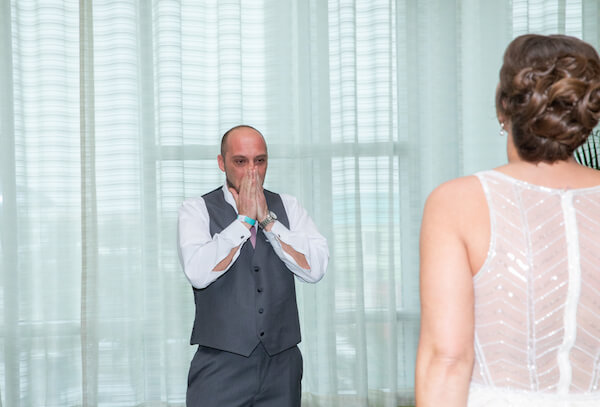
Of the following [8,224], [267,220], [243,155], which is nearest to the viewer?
[267,220]

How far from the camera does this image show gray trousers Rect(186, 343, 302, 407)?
187 cm

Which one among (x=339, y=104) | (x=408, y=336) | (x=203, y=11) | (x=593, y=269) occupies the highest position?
(x=203, y=11)

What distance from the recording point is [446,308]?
0.92 m

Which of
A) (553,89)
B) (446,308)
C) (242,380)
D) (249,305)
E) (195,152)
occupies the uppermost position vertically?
(195,152)

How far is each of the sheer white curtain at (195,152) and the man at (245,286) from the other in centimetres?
122

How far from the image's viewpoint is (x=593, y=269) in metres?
0.95

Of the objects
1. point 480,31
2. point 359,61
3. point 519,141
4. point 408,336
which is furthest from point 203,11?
point 519,141

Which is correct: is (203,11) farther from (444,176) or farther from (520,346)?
(520,346)

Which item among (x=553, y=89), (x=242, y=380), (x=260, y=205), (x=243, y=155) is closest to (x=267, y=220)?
(x=260, y=205)

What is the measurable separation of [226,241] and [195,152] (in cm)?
150

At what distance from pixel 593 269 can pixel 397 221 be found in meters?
2.38

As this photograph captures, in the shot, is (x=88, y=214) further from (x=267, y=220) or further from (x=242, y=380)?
(x=242, y=380)

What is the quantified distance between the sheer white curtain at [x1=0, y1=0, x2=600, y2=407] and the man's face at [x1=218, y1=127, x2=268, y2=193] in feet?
3.87

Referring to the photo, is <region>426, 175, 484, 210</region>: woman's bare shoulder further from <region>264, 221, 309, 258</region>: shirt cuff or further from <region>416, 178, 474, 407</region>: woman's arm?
<region>264, 221, 309, 258</region>: shirt cuff
